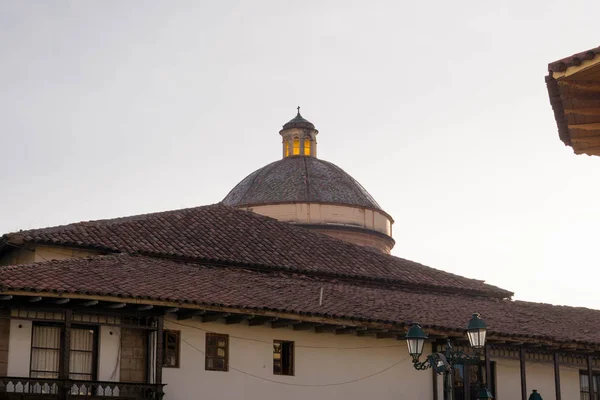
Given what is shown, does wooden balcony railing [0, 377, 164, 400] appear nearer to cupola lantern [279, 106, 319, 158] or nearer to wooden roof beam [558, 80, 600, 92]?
wooden roof beam [558, 80, 600, 92]

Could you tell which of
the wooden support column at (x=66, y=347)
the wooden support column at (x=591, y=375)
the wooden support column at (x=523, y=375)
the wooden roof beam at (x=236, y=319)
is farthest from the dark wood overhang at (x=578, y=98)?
the wooden support column at (x=591, y=375)

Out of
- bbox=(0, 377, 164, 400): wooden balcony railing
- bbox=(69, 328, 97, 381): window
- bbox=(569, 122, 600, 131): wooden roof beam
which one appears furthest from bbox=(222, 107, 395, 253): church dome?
bbox=(569, 122, 600, 131): wooden roof beam

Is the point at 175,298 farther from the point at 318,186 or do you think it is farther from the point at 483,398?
the point at 318,186

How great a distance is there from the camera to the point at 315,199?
42.3 meters

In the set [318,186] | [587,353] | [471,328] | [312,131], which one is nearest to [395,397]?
[587,353]

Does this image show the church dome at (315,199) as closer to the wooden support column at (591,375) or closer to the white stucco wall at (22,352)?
the wooden support column at (591,375)

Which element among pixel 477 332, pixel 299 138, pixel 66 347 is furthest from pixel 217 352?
pixel 299 138

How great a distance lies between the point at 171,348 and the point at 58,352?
2504 millimetres

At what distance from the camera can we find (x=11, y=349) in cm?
2078

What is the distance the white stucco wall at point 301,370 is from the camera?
22.9 m

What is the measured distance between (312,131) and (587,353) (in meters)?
20.8

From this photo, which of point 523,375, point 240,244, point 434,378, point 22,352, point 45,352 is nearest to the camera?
point 22,352

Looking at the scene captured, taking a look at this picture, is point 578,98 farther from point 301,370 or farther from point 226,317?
point 301,370

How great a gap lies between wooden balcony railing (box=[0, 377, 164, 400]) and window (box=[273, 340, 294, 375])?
345 cm
